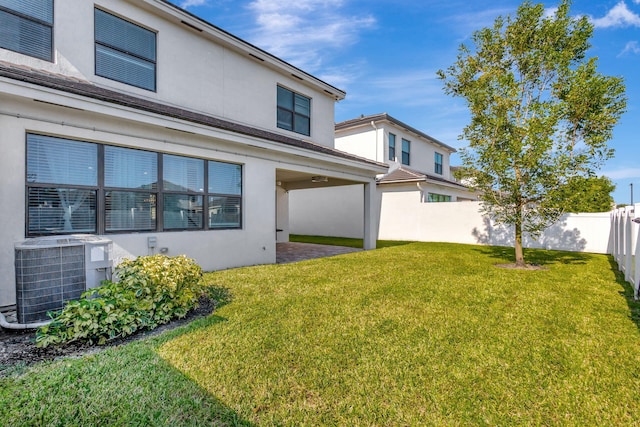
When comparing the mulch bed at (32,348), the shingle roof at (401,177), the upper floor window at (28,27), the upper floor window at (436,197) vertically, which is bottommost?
the mulch bed at (32,348)

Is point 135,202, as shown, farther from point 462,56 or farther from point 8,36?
point 462,56

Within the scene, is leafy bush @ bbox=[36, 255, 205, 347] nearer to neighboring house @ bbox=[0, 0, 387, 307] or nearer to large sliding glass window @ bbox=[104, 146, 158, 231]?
large sliding glass window @ bbox=[104, 146, 158, 231]

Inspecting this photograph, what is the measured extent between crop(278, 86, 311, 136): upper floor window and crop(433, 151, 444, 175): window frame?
1530 centimetres

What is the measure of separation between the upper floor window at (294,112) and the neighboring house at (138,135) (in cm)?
39

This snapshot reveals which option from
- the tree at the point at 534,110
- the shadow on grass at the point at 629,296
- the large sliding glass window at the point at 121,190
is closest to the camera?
the shadow on grass at the point at 629,296

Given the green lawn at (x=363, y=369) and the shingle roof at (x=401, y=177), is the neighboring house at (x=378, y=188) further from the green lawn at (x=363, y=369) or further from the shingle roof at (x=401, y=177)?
the green lawn at (x=363, y=369)

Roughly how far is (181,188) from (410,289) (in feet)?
18.8

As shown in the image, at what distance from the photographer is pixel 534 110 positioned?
27.1 feet

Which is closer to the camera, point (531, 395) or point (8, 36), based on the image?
point (531, 395)

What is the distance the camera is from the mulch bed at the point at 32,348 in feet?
10.9

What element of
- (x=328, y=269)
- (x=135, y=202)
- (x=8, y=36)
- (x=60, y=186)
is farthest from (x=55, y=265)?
(x=328, y=269)

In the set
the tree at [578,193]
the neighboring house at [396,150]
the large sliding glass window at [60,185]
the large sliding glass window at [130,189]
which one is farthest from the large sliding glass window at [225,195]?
the neighboring house at [396,150]

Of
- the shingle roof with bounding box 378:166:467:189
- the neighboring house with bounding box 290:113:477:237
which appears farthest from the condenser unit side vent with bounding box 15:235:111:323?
the shingle roof with bounding box 378:166:467:189

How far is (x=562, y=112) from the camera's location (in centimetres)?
820
